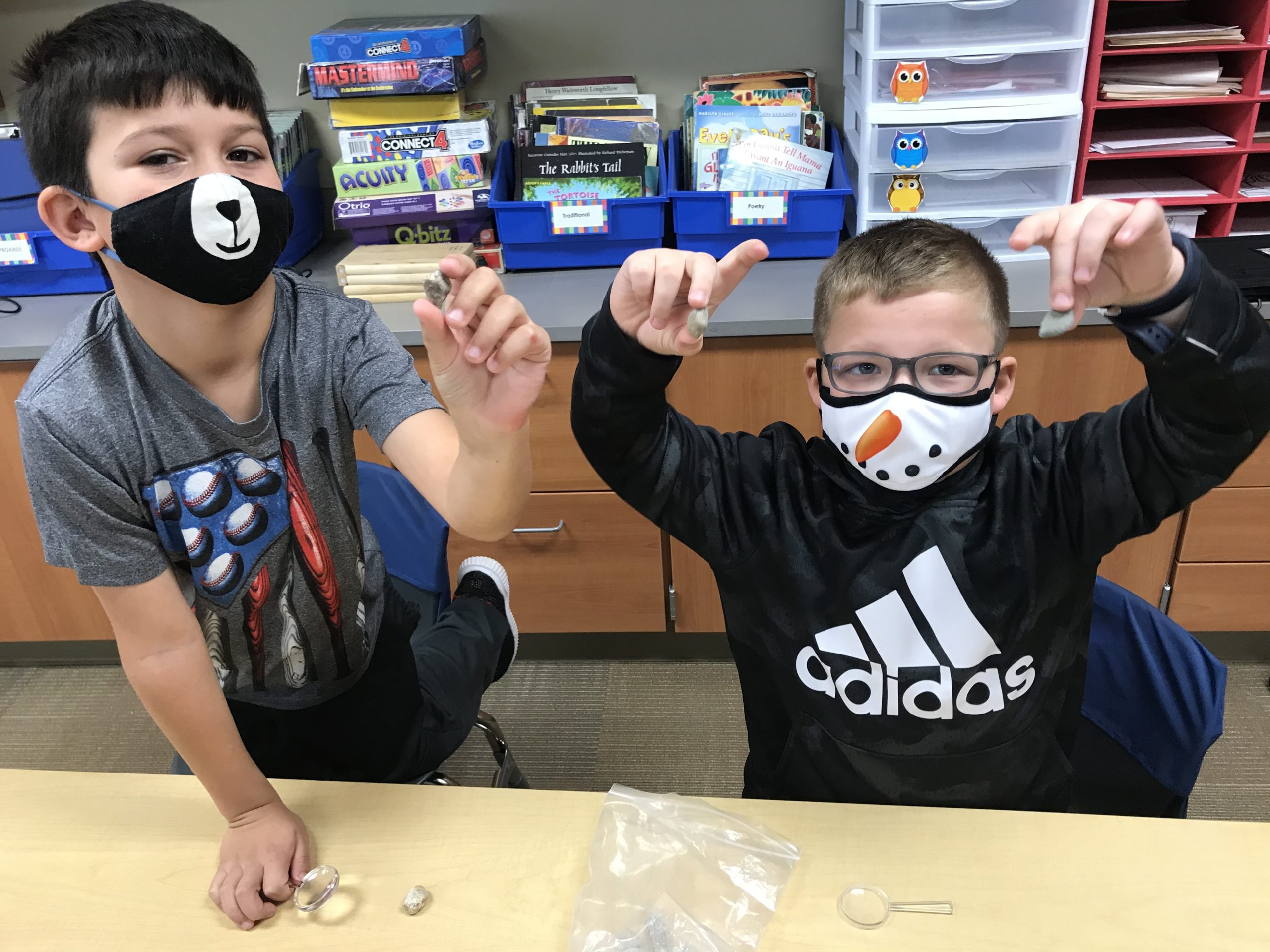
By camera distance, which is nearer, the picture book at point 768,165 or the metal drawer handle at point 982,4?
the metal drawer handle at point 982,4

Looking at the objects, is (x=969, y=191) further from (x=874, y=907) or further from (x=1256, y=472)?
(x=874, y=907)

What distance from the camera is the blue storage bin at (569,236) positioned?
5.90ft

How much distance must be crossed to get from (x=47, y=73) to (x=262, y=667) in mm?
633

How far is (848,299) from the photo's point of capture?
Answer: 0.90 meters

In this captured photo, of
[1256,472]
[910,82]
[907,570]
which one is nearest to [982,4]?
[910,82]

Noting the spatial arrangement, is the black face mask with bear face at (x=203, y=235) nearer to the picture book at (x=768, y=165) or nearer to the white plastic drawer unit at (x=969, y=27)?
the picture book at (x=768, y=165)

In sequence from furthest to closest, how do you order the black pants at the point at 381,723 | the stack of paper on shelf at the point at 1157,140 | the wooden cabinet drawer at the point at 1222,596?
the wooden cabinet drawer at the point at 1222,596, the stack of paper on shelf at the point at 1157,140, the black pants at the point at 381,723

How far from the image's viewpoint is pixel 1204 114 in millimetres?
1819

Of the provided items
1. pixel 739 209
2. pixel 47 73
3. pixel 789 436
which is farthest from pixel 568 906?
pixel 739 209

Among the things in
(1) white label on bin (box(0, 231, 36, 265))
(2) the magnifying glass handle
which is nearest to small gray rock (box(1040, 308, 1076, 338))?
(2) the magnifying glass handle

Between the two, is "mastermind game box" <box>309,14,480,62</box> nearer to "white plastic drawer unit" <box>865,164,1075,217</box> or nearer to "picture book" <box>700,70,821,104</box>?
"picture book" <box>700,70,821,104</box>

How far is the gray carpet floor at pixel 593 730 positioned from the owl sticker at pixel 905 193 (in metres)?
1.05

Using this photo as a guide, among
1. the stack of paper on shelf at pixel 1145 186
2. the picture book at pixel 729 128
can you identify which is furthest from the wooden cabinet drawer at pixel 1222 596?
the picture book at pixel 729 128

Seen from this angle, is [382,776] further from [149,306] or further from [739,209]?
[739,209]
